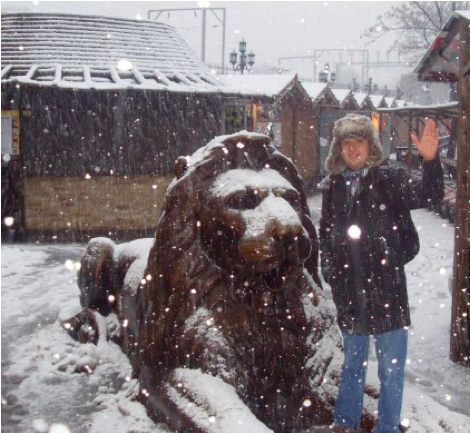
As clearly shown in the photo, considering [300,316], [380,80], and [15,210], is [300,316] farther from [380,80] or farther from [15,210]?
[380,80]

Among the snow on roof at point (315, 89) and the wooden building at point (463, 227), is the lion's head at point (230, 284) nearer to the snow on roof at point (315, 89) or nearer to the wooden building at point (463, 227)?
the wooden building at point (463, 227)

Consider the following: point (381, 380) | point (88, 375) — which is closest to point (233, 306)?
point (381, 380)

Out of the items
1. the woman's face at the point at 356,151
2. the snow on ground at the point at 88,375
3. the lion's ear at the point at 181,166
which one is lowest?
the snow on ground at the point at 88,375

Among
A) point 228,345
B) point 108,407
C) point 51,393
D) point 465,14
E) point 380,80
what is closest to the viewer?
point 228,345

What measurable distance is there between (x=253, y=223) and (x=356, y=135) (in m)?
0.84

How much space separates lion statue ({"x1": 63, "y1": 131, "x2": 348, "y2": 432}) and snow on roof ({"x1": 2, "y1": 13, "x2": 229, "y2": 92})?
29.3 feet

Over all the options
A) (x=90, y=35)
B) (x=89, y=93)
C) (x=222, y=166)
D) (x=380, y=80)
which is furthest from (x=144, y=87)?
(x=380, y=80)

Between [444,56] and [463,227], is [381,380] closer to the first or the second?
[463,227]

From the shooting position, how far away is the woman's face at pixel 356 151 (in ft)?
10.5

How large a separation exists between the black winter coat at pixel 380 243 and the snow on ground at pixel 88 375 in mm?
509

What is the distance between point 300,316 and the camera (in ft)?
10.3

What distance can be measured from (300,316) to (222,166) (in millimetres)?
886

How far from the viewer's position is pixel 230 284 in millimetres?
3029

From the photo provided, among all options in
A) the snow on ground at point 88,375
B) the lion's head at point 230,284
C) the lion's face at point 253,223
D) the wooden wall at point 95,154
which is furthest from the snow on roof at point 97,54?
the lion's face at point 253,223
